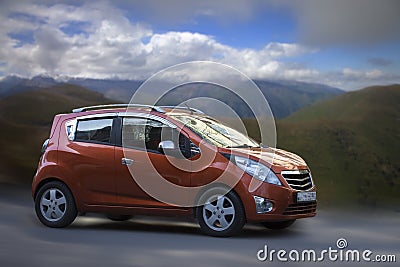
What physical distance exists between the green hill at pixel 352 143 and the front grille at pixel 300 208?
457 centimetres

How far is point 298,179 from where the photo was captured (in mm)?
8250

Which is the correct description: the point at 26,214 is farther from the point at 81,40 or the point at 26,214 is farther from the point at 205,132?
the point at 81,40

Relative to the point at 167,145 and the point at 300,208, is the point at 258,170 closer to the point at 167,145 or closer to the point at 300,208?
the point at 300,208

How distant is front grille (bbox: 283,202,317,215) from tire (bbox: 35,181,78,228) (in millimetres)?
2717

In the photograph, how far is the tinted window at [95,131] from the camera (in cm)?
867

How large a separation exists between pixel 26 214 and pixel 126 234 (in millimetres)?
2595

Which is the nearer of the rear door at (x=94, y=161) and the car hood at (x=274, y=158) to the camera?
the car hood at (x=274, y=158)

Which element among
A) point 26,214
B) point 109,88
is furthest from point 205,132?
point 109,88

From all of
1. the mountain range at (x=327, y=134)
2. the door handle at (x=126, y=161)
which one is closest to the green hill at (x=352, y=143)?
the mountain range at (x=327, y=134)

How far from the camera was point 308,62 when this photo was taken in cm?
1356

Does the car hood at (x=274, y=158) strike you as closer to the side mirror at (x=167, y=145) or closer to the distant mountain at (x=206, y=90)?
the side mirror at (x=167, y=145)

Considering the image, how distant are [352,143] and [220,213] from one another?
6.41 m

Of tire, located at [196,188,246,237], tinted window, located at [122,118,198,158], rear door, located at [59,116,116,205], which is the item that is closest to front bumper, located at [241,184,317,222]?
tire, located at [196,188,246,237]

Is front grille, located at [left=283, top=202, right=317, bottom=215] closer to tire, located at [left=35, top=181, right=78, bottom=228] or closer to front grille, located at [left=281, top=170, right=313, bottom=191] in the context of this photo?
front grille, located at [left=281, top=170, right=313, bottom=191]
